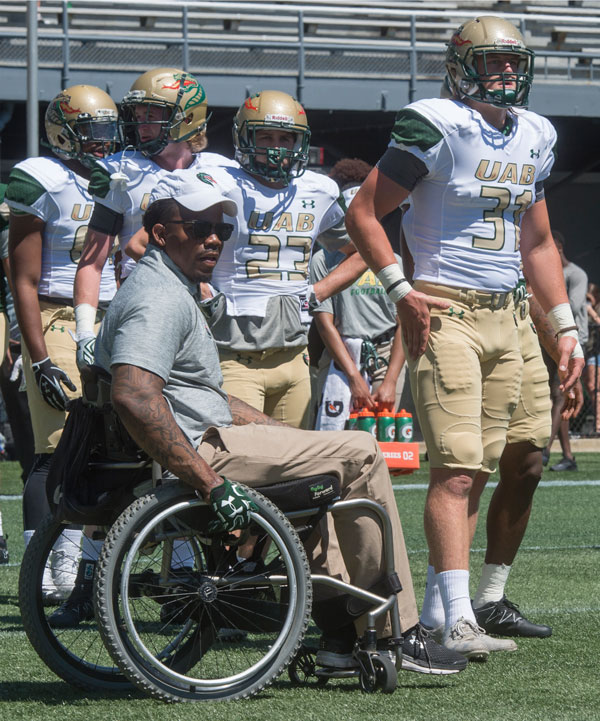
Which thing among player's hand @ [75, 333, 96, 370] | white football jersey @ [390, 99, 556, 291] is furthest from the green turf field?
white football jersey @ [390, 99, 556, 291]

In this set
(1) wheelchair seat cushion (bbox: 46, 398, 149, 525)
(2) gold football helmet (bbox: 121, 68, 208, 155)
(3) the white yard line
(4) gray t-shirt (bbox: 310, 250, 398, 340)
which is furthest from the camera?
(3) the white yard line

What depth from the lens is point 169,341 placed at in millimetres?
3627

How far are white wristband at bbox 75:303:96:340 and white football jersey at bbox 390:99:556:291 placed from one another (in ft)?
4.30

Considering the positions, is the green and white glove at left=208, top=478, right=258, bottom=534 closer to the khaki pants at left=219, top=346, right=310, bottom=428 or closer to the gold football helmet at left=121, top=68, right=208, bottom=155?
the khaki pants at left=219, top=346, right=310, bottom=428

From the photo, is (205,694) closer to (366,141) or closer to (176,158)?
(176,158)

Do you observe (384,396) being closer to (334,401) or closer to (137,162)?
(334,401)

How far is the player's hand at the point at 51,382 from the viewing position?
527cm

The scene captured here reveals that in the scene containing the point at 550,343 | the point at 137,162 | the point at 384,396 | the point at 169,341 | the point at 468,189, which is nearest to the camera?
the point at 169,341

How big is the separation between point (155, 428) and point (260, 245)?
1571 mm

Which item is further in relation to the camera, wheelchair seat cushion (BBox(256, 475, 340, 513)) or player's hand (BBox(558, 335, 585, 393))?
player's hand (BBox(558, 335, 585, 393))

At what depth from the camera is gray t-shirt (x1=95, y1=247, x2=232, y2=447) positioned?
11.8ft

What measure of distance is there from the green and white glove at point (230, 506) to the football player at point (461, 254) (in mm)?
971

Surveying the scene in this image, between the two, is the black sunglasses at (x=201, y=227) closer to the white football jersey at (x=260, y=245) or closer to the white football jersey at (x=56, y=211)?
the white football jersey at (x=260, y=245)

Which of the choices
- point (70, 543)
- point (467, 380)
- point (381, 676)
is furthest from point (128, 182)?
point (381, 676)
